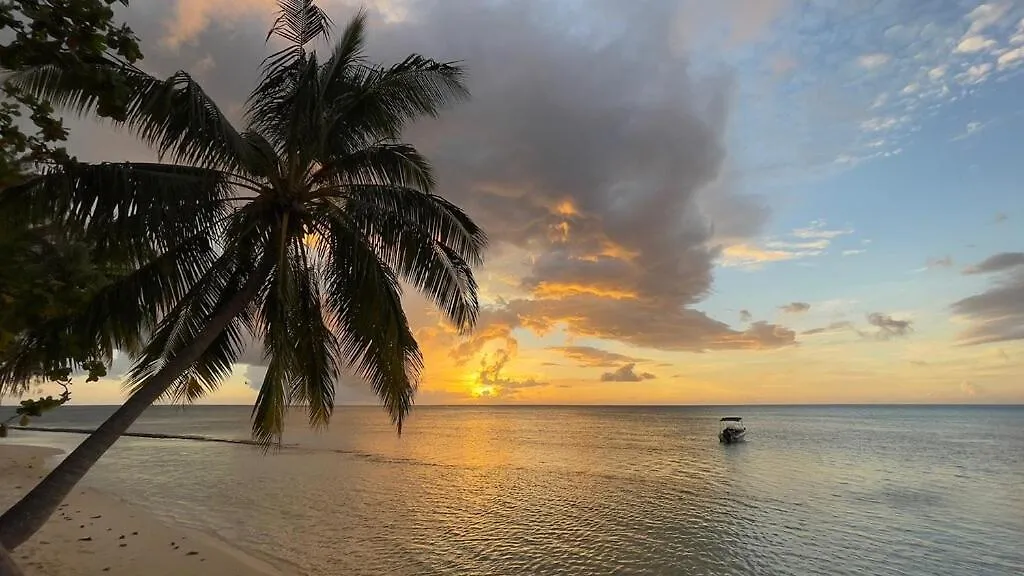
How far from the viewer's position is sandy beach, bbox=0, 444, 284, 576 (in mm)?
12133

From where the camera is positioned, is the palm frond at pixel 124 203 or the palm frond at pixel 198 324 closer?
the palm frond at pixel 124 203

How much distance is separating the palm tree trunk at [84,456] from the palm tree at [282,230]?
4 cm

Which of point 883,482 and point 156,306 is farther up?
point 156,306

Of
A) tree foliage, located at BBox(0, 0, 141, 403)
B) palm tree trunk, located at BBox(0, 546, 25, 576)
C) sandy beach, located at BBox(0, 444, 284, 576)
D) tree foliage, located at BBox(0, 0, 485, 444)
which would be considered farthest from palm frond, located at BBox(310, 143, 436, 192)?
sandy beach, located at BBox(0, 444, 284, 576)

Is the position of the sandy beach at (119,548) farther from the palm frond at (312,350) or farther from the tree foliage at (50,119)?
the tree foliage at (50,119)

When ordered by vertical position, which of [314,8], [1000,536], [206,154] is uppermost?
[314,8]

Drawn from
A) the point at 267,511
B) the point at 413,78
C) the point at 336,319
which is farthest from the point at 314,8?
the point at 267,511

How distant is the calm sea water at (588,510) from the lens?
1675cm

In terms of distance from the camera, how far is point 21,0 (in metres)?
3.95

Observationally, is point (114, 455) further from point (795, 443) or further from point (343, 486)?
point (795, 443)

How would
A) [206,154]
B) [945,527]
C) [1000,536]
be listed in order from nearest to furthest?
[206,154] < [1000,536] < [945,527]

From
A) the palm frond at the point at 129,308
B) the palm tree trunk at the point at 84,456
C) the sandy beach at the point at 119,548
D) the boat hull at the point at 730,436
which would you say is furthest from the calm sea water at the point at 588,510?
the boat hull at the point at 730,436

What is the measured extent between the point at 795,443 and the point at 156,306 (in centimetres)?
6937

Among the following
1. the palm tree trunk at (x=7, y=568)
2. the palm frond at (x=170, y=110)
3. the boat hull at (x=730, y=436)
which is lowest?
the boat hull at (x=730, y=436)
